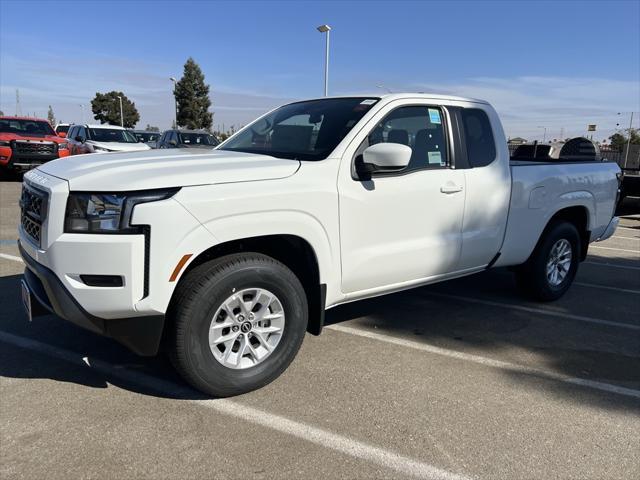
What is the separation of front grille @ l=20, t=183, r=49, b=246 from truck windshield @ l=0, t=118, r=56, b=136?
13.6m

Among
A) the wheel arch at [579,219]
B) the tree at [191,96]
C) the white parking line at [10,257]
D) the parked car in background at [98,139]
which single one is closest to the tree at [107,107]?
the tree at [191,96]

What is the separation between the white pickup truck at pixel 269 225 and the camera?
8.89 feet

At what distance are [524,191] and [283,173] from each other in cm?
258

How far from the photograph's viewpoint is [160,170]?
290 cm

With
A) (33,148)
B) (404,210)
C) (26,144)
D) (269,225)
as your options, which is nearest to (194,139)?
(33,148)

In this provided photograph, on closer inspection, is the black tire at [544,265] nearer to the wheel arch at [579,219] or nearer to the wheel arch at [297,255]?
the wheel arch at [579,219]

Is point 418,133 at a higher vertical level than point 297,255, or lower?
higher

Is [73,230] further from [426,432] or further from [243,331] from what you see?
[426,432]

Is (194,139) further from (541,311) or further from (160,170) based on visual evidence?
(160,170)

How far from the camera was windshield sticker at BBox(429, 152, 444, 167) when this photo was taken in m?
4.04

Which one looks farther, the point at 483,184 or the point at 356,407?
the point at 483,184

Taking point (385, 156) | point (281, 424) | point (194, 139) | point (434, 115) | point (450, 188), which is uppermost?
point (194, 139)

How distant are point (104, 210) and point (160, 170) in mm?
386

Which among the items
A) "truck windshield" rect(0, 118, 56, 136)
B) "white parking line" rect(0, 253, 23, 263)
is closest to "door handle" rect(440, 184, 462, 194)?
"white parking line" rect(0, 253, 23, 263)
